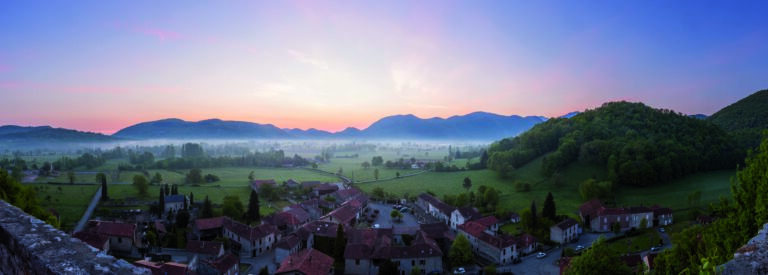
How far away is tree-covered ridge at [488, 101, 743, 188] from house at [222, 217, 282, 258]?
55548 millimetres

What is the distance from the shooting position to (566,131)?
102938 millimetres

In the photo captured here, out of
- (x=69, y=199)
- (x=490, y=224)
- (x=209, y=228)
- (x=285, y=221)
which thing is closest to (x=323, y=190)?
(x=285, y=221)

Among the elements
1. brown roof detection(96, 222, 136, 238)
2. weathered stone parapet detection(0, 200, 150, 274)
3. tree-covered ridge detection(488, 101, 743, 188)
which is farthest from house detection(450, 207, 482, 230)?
weathered stone parapet detection(0, 200, 150, 274)

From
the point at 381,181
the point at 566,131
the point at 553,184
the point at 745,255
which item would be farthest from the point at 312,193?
the point at 745,255

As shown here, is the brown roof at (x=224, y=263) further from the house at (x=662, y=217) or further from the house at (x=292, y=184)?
the house at (x=662, y=217)

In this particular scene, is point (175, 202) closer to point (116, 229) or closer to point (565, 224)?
point (116, 229)

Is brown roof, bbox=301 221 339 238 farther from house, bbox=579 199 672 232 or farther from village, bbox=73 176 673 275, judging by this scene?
house, bbox=579 199 672 232

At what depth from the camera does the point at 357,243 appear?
136ft

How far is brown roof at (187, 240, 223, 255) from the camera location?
39622 mm

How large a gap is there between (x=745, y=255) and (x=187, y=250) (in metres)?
44.5

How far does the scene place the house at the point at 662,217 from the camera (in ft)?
177

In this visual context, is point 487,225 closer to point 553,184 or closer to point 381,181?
point 553,184

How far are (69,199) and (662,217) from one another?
9142 centimetres

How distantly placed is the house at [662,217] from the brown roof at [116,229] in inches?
2604
